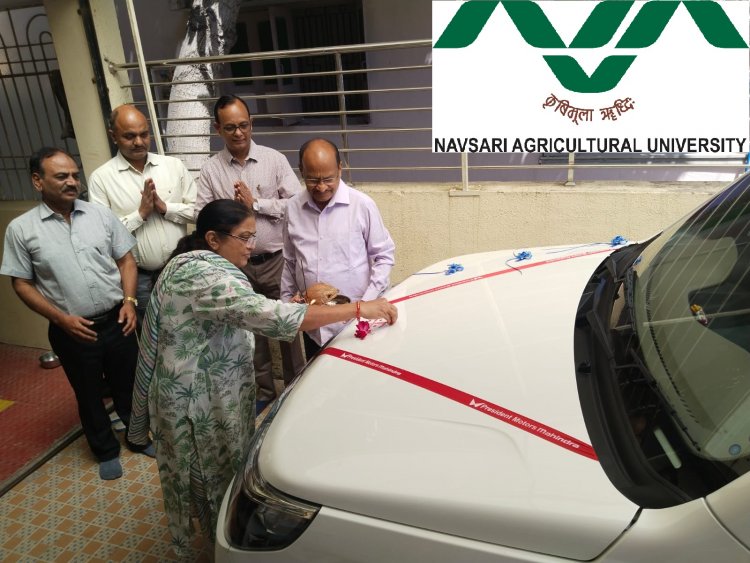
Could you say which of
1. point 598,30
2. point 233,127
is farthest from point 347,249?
point 598,30

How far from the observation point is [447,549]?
1.15m

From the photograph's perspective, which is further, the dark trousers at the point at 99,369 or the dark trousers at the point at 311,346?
the dark trousers at the point at 99,369

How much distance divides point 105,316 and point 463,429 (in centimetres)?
223

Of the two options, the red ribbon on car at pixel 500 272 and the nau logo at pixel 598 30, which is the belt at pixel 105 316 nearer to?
the red ribbon on car at pixel 500 272

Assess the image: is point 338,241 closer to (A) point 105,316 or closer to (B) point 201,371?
(B) point 201,371

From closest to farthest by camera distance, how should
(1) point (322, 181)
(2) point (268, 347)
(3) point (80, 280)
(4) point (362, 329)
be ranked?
(4) point (362, 329) < (1) point (322, 181) < (3) point (80, 280) < (2) point (268, 347)

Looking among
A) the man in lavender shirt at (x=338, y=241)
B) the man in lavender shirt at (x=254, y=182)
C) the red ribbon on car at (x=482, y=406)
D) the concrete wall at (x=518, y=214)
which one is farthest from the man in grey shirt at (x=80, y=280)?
the concrete wall at (x=518, y=214)

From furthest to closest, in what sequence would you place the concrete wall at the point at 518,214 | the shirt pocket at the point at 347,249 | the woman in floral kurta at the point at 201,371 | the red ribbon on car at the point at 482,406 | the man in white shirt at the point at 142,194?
1. the concrete wall at the point at 518,214
2. the man in white shirt at the point at 142,194
3. the shirt pocket at the point at 347,249
4. the woman in floral kurta at the point at 201,371
5. the red ribbon on car at the point at 482,406

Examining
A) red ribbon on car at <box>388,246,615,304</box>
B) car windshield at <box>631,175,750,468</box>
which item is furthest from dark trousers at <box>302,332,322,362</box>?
car windshield at <box>631,175,750,468</box>

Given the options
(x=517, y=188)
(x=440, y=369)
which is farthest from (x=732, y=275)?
(x=517, y=188)

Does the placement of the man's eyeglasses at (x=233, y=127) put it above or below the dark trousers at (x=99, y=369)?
above

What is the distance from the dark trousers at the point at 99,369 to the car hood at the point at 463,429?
1.59m

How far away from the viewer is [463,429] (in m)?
1.33

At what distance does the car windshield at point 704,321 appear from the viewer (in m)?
1.11
